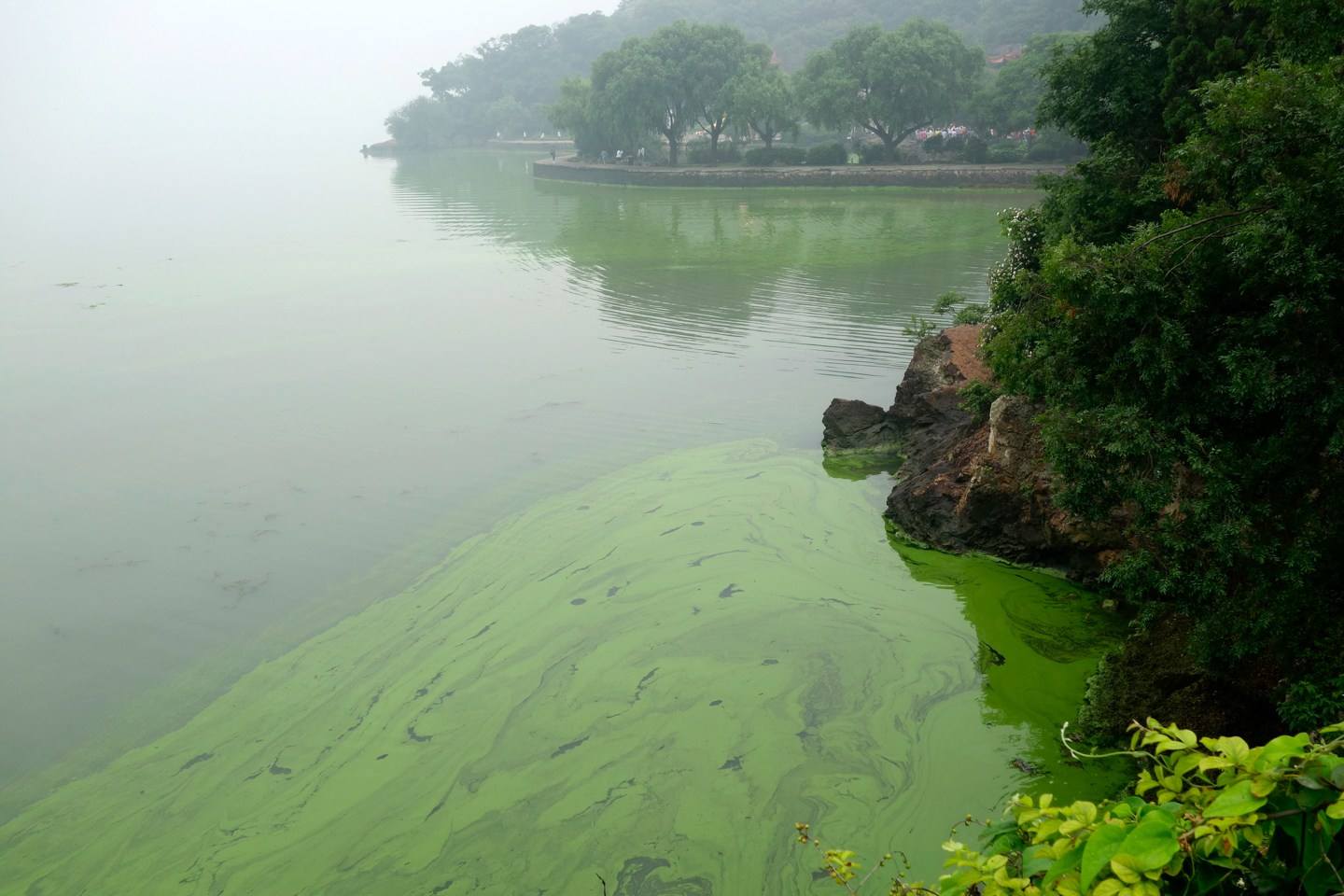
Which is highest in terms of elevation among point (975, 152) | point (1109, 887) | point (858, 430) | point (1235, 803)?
point (1235, 803)

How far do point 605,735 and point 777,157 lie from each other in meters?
41.3

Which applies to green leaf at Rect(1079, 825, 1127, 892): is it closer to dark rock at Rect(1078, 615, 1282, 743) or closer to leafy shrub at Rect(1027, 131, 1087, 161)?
dark rock at Rect(1078, 615, 1282, 743)

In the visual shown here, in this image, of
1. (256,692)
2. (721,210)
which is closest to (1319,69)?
(256,692)

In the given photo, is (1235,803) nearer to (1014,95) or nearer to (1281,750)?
(1281,750)

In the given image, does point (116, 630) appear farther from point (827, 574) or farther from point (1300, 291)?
point (1300, 291)

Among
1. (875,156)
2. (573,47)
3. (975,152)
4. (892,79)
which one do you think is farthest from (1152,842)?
(573,47)

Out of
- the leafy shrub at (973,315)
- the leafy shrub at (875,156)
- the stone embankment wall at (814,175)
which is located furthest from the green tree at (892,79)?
the leafy shrub at (973,315)

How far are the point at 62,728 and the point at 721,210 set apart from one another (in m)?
29.6

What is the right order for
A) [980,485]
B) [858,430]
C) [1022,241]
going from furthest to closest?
[1022,241] < [858,430] < [980,485]

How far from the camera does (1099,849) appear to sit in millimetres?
1649

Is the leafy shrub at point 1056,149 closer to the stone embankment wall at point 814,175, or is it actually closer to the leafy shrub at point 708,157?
the stone embankment wall at point 814,175

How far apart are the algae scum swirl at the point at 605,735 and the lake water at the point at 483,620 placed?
2 cm

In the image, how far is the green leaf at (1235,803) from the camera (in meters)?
1.58

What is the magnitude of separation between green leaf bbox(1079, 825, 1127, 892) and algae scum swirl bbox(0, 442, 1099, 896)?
345cm
